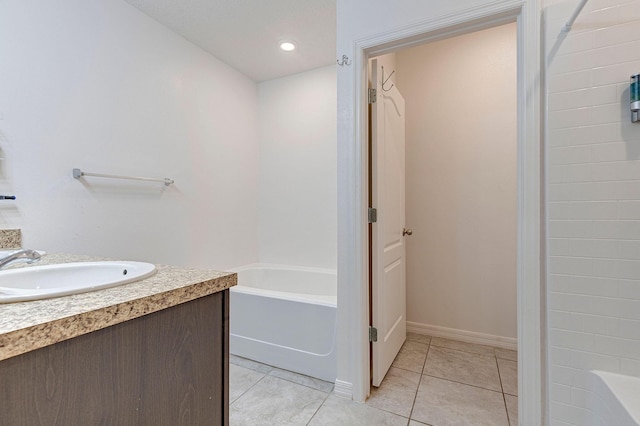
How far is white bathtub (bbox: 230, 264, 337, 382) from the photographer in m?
1.79

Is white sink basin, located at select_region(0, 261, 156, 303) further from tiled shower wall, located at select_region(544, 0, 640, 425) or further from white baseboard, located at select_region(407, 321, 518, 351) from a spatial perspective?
white baseboard, located at select_region(407, 321, 518, 351)

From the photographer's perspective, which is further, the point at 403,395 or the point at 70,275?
the point at 403,395

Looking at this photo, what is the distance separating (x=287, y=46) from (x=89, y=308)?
95.2 inches

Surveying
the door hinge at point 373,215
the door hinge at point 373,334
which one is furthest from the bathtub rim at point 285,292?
the door hinge at point 373,215

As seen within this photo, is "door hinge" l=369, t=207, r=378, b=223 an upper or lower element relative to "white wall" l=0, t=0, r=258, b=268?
lower

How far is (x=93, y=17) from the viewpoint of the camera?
172 cm

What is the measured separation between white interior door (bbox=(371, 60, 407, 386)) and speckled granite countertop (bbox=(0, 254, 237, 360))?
1130 millimetres

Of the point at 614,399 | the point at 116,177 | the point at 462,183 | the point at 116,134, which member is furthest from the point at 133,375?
the point at 462,183

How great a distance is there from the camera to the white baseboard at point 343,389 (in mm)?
1606

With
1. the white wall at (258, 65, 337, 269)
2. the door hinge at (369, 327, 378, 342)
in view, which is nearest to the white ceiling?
the white wall at (258, 65, 337, 269)

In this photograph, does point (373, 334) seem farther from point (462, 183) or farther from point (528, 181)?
point (462, 183)

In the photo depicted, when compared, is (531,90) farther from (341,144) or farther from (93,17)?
(93,17)

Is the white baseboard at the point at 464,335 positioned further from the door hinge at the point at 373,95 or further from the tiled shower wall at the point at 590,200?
the door hinge at the point at 373,95

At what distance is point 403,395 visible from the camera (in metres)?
1.65
